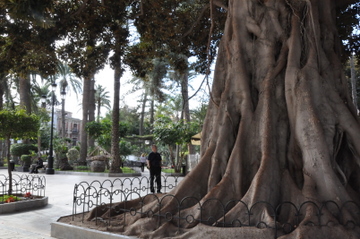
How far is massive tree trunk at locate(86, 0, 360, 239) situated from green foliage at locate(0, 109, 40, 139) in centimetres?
630

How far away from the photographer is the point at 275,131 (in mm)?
5727

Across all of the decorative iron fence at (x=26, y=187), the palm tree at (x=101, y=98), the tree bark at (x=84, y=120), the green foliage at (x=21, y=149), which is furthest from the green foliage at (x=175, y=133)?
the palm tree at (x=101, y=98)

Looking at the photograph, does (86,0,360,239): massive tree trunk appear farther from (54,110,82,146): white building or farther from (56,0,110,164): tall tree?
(54,110,82,146): white building

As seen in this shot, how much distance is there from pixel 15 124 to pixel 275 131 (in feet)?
25.9

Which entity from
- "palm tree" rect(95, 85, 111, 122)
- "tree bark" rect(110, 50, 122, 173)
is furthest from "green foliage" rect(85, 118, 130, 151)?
"palm tree" rect(95, 85, 111, 122)

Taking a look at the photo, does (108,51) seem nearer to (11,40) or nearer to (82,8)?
(82,8)

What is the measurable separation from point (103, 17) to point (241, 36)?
5028 mm

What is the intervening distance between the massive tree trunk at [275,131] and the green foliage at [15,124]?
20.7ft

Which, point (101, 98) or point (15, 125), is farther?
point (101, 98)

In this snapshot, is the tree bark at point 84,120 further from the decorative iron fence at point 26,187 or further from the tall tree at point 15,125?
the tall tree at point 15,125

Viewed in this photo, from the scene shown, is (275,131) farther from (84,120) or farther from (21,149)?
(21,149)

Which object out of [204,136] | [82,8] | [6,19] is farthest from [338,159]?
[6,19]

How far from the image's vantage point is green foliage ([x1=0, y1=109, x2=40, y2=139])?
402 inches

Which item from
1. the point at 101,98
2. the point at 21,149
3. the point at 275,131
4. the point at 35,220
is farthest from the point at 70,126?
the point at 275,131
